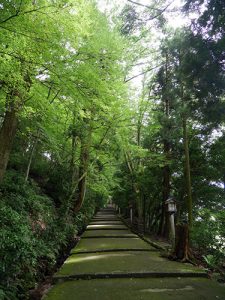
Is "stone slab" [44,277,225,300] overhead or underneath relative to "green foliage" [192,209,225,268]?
underneath

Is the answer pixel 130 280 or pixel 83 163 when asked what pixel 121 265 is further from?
pixel 83 163

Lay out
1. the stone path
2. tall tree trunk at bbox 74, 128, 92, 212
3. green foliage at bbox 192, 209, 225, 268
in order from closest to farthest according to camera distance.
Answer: the stone path
green foliage at bbox 192, 209, 225, 268
tall tree trunk at bbox 74, 128, 92, 212

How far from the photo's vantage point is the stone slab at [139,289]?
3.87 m

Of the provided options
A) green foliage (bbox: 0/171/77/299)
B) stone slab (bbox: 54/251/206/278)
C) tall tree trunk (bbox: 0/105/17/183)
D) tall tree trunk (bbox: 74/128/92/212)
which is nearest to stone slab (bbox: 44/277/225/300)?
stone slab (bbox: 54/251/206/278)

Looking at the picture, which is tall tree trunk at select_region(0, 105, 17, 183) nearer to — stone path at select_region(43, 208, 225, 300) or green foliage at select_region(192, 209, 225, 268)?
stone path at select_region(43, 208, 225, 300)

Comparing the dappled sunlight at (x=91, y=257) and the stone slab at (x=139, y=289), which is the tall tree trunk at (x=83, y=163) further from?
the stone slab at (x=139, y=289)

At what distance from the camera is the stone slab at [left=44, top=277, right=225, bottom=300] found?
12.7 feet

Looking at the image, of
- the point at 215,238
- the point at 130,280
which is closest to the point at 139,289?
the point at 130,280

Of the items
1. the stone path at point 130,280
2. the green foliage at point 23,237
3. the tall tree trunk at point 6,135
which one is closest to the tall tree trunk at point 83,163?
the green foliage at point 23,237

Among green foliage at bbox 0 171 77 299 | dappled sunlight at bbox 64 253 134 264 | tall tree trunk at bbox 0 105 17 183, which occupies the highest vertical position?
tall tree trunk at bbox 0 105 17 183

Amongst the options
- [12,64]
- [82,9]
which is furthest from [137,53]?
[12,64]

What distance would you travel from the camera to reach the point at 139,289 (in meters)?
4.20

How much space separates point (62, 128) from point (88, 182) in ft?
14.3

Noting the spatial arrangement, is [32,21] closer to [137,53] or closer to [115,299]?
[115,299]
